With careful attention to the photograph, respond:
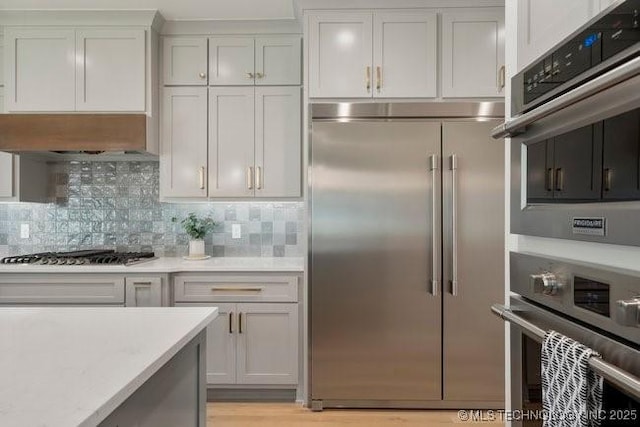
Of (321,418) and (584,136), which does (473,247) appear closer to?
(321,418)

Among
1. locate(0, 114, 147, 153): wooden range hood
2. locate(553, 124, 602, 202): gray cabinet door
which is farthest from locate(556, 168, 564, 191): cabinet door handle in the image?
locate(0, 114, 147, 153): wooden range hood

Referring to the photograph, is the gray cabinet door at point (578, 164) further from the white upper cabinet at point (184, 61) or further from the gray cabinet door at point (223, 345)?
the white upper cabinet at point (184, 61)

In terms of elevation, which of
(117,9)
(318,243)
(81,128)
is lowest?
(318,243)

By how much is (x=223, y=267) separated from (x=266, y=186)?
621 millimetres

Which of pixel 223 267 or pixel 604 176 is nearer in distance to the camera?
pixel 604 176

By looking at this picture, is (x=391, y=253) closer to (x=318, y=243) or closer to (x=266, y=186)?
(x=318, y=243)

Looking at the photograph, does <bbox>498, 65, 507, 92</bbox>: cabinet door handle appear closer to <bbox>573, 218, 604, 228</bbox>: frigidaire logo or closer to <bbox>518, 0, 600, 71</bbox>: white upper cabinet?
<bbox>518, 0, 600, 71</bbox>: white upper cabinet

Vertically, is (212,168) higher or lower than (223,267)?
higher

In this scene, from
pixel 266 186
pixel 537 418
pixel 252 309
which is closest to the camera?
pixel 537 418

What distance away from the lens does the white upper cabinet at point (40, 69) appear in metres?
2.69

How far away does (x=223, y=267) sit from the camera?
256 centimetres

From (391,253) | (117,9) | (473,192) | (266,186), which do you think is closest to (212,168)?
(266,186)

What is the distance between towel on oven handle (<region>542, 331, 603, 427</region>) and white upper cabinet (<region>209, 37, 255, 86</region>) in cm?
252

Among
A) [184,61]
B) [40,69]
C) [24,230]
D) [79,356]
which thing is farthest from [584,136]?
[24,230]
